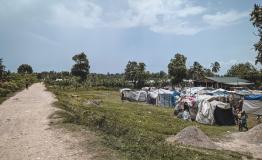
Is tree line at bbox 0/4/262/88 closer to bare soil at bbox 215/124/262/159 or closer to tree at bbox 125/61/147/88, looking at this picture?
tree at bbox 125/61/147/88

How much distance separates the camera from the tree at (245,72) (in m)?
93.6

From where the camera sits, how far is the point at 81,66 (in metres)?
121

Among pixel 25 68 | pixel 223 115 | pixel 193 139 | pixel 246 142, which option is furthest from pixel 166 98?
pixel 25 68

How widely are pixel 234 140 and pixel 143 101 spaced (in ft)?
124

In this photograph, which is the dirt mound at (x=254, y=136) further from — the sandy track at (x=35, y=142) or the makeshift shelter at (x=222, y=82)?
the makeshift shelter at (x=222, y=82)

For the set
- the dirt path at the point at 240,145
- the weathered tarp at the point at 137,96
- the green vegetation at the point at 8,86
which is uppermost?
the green vegetation at the point at 8,86

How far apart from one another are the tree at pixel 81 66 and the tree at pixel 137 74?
18615 mm

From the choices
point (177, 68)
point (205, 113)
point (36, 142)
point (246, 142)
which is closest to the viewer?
point (36, 142)

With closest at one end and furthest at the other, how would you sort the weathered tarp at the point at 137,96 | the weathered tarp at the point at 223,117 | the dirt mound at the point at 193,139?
the dirt mound at the point at 193,139 < the weathered tarp at the point at 223,117 < the weathered tarp at the point at 137,96

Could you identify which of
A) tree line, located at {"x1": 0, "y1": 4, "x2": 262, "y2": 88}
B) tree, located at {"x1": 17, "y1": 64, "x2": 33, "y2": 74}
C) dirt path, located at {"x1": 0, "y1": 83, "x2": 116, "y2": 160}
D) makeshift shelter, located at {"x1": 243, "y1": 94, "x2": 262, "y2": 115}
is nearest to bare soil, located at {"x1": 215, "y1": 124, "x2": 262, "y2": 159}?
makeshift shelter, located at {"x1": 243, "y1": 94, "x2": 262, "y2": 115}

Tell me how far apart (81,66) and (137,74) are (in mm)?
25680

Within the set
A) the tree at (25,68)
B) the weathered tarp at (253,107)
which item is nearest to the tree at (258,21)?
the weathered tarp at (253,107)

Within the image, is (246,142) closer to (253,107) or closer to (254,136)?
(254,136)

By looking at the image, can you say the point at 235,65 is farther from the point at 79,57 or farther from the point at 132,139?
the point at 132,139
